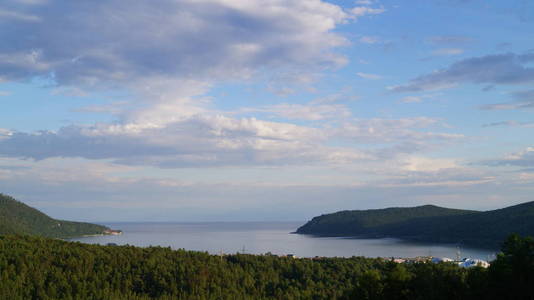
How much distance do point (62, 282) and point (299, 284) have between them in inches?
998

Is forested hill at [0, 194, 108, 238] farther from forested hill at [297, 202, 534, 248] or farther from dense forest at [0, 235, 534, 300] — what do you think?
dense forest at [0, 235, 534, 300]

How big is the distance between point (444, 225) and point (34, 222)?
138178 mm

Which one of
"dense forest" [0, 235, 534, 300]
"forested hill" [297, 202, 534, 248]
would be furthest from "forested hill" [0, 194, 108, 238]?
"dense forest" [0, 235, 534, 300]

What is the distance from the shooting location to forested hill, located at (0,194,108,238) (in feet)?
526

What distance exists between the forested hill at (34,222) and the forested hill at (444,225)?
96442 mm

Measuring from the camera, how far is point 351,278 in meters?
59.1

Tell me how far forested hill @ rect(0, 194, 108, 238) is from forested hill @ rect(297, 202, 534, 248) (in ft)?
316

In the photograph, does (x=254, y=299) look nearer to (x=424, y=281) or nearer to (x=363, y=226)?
(x=424, y=281)

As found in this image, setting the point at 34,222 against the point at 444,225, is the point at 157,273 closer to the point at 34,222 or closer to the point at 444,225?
the point at 444,225

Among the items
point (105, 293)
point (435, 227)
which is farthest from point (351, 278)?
point (435, 227)

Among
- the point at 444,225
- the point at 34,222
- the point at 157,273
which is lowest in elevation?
the point at 157,273

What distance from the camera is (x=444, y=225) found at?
15188cm

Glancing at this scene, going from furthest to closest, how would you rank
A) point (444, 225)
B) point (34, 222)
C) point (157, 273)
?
point (34, 222), point (444, 225), point (157, 273)

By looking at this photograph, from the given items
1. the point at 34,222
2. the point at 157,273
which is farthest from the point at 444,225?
the point at 34,222
